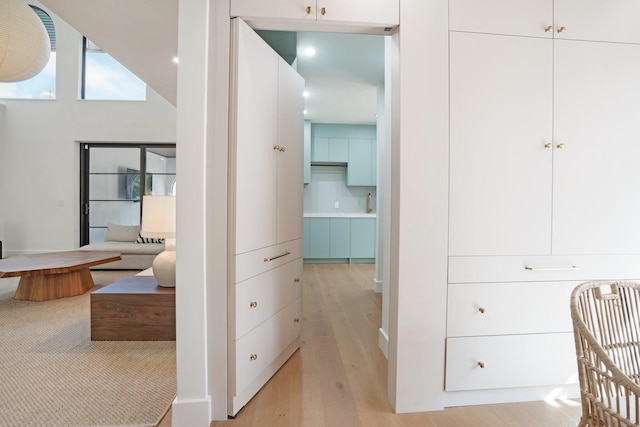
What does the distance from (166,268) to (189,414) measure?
3.84 ft

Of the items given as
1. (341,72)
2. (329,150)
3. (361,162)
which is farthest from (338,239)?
(341,72)

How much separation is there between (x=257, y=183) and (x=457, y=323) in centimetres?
134

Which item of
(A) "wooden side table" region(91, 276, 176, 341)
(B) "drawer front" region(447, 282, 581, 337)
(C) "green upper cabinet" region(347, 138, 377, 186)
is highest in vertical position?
(C) "green upper cabinet" region(347, 138, 377, 186)

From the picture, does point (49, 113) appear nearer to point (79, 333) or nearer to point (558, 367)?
point (79, 333)

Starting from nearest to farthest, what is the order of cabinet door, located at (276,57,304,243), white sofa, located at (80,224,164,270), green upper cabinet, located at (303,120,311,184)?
cabinet door, located at (276,57,304,243) < white sofa, located at (80,224,164,270) < green upper cabinet, located at (303,120,311,184)

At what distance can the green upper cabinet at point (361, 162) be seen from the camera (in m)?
5.56

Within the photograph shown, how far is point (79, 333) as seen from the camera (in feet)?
7.95

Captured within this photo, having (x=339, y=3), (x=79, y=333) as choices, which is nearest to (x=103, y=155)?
(x=79, y=333)

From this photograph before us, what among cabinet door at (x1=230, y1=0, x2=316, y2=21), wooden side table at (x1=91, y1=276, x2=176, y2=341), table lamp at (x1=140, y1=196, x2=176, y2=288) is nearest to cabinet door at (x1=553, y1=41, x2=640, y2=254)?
cabinet door at (x1=230, y1=0, x2=316, y2=21)

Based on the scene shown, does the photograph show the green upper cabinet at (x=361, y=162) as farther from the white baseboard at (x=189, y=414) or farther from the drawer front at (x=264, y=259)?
the white baseboard at (x=189, y=414)

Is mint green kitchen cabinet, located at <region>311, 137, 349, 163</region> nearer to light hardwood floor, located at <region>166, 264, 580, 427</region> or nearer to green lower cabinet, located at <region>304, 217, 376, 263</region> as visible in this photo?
green lower cabinet, located at <region>304, 217, 376, 263</region>

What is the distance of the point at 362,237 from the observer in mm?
5387

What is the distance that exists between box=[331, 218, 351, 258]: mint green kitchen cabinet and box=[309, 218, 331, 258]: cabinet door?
7 cm

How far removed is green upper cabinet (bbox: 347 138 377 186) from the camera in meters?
5.56
